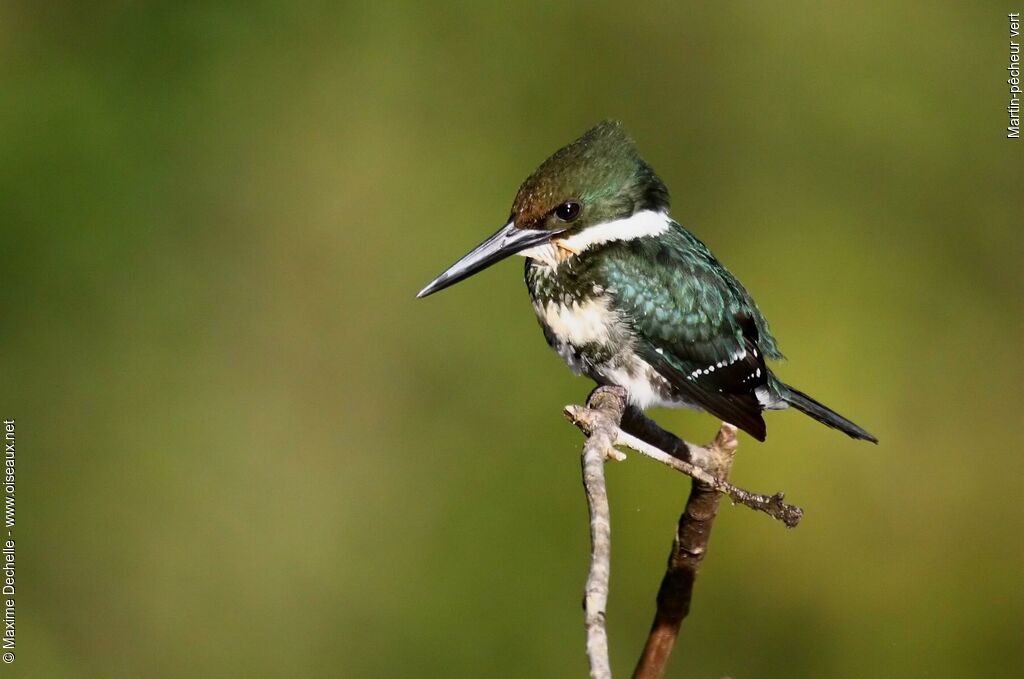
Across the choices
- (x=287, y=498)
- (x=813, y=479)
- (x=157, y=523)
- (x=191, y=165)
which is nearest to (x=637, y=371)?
(x=813, y=479)

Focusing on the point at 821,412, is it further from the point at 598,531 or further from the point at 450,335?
the point at 450,335

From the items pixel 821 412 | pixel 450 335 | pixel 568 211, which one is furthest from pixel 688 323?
pixel 450 335

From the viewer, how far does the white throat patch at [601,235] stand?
8.32 feet

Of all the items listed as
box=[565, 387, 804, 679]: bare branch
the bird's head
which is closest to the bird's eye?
the bird's head

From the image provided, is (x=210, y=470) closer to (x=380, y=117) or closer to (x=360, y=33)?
(x=380, y=117)

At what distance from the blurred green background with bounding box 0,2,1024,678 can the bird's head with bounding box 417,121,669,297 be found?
1258 mm

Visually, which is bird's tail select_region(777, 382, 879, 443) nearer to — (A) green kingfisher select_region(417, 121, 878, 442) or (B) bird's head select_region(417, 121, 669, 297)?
(A) green kingfisher select_region(417, 121, 878, 442)

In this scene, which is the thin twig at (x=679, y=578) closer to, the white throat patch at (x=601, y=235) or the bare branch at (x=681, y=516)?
the bare branch at (x=681, y=516)

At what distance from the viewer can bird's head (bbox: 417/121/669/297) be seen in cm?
249

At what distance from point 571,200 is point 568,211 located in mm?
23

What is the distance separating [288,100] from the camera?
4.28m

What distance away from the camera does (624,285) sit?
2518mm

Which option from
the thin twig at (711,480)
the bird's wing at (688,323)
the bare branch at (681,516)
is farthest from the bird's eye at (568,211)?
the thin twig at (711,480)

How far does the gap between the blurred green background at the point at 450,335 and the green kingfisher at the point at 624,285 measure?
3.61 ft
